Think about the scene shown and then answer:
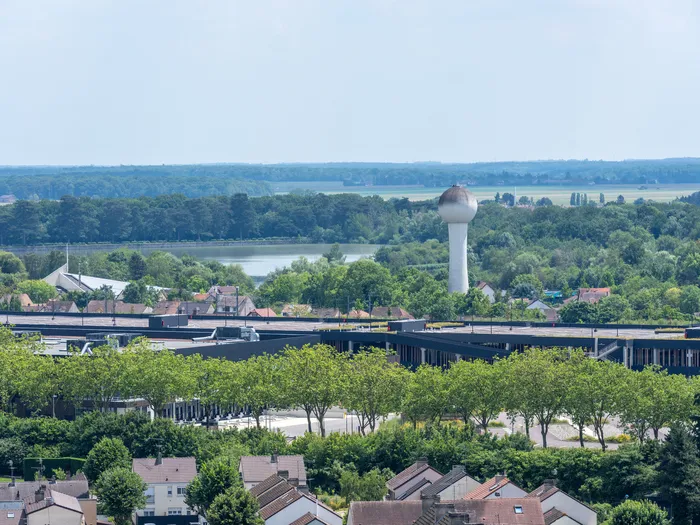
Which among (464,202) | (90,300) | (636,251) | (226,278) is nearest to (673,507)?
(464,202)

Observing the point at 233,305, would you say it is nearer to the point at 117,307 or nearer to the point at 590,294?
the point at 117,307

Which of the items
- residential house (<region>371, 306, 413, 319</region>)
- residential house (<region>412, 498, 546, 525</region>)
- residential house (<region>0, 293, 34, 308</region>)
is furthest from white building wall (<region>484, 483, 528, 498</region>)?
residential house (<region>0, 293, 34, 308</region>)

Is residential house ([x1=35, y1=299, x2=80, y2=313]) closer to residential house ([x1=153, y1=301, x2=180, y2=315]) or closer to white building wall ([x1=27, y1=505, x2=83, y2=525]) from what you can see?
residential house ([x1=153, y1=301, x2=180, y2=315])

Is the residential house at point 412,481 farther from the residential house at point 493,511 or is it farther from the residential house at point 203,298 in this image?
the residential house at point 203,298

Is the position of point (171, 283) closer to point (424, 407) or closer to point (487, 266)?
point (487, 266)

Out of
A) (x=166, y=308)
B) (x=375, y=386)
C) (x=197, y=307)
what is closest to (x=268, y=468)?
(x=375, y=386)

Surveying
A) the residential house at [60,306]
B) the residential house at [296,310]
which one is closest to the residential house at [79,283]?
the residential house at [60,306]
